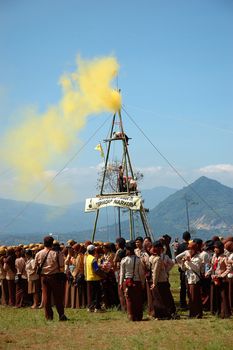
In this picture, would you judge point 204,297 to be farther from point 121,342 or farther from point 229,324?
point 121,342

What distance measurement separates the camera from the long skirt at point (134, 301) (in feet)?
45.6

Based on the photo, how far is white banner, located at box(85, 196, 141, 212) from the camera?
2250cm

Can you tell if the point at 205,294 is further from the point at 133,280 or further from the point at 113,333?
the point at 113,333

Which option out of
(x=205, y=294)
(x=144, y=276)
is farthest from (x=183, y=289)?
(x=144, y=276)

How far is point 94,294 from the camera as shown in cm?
1611

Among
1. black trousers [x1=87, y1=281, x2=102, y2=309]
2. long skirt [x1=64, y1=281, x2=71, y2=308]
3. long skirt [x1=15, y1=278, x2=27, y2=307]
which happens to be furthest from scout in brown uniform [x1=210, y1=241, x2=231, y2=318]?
long skirt [x1=15, y1=278, x2=27, y2=307]

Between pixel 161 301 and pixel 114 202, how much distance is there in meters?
9.37

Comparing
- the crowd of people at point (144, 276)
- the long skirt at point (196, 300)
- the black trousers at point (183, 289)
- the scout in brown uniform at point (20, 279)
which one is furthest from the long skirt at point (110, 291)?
the long skirt at point (196, 300)

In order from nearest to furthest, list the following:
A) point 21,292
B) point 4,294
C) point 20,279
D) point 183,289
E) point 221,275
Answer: point 221,275 → point 183,289 → point 20,279 → point 21,292 → point 4,294

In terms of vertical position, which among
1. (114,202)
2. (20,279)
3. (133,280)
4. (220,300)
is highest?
(114,202)

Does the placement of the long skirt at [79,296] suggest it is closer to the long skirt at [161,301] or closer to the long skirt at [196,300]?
the long skirt at [161,301]

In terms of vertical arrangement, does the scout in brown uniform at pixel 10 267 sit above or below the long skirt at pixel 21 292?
above

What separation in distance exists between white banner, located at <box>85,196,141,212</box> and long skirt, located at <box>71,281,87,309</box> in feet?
19.4

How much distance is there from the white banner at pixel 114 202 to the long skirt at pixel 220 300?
843 cm
